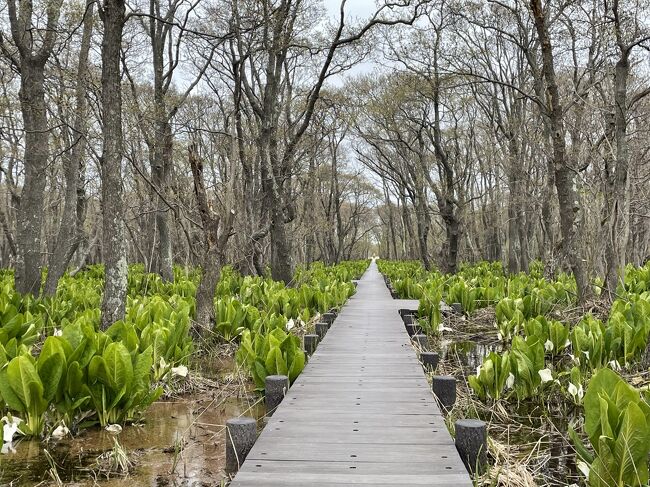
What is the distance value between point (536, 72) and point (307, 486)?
11.0 metres

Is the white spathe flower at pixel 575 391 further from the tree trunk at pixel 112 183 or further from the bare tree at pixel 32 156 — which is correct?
the bare tree at pixel 32 156

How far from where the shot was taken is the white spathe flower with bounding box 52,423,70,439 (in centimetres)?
389

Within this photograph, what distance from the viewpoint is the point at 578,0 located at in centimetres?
967

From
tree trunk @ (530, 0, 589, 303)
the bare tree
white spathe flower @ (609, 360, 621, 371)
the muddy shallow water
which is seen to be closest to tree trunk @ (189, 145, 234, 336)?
the bare tree

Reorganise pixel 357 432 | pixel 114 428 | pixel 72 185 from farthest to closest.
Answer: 1. pixel 72 185
2. pixel 114 428
3. pixel 357 432

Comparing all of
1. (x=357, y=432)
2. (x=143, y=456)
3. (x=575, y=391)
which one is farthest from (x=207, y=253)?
(x=575, y=391)

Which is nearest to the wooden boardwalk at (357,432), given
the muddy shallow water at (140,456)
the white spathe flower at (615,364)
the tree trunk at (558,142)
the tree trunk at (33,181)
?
the muddy shallow water at (140,456)

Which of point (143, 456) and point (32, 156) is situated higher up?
point (32, 156)

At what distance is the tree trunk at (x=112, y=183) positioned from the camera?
5.79 metres

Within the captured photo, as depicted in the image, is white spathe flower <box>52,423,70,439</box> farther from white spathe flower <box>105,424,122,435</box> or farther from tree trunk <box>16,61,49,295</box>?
tree trunk <box>16,61,49,295</box>

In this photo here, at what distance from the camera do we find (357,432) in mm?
3600

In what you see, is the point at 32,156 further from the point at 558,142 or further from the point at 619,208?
the point at 619,208

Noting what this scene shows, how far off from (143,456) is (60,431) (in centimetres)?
61

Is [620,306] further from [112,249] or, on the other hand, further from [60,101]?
[60,101]
